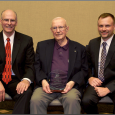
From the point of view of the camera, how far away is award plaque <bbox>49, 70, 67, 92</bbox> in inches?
95.1

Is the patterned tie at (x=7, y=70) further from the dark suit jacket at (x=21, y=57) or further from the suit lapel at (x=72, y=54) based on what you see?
the suit lapel at (x=72, y=54)

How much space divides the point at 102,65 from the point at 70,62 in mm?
506

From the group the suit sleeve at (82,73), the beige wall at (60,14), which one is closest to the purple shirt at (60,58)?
the suit sleeve at (82,73)

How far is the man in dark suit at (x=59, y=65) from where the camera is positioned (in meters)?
2.34

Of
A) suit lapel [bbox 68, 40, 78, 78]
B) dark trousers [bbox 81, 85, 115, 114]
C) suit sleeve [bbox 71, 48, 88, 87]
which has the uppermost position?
suit lapel [bbox 68, 40, 78, 78]

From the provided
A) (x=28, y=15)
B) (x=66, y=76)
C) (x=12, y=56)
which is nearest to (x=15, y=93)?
(x=12, y=56)

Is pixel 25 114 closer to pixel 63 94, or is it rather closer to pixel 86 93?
pixel 63 94

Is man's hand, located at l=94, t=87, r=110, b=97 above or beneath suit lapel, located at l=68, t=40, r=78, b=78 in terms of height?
beneath

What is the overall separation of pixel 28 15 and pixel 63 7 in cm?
75

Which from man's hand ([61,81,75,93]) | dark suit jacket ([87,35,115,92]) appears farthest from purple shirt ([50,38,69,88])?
dark suit jacket ([87,35,115,92])

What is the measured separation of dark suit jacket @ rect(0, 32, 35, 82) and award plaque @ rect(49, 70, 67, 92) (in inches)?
12.6

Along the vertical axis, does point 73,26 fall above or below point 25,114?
above

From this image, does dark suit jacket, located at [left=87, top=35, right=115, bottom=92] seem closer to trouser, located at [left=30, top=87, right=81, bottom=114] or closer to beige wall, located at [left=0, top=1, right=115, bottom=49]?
trouser, located at [left=30, top=87, right=81, bottom=114]

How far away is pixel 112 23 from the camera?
2617 millimetres
